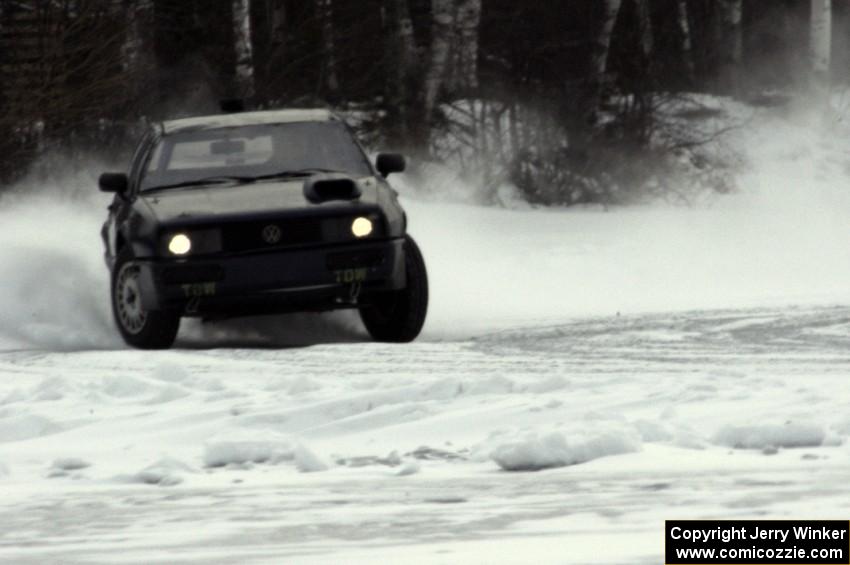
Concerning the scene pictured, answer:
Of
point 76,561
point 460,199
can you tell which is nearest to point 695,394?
point 76,561

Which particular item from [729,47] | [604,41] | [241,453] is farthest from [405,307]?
[729,47]

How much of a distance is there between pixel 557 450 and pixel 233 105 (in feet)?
21.2

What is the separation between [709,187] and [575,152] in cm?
235

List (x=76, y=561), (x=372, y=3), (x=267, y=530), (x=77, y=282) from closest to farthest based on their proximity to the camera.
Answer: (x=76, y=561) < (x=267, y=530) < (x=77, y=282) < (x=372, y=3)

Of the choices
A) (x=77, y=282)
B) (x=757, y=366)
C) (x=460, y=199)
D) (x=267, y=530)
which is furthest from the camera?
(x=460, y=199)

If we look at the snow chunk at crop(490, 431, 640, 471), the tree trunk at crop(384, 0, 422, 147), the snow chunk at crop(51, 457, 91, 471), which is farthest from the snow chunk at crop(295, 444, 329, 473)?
the tree trunk at crop(384, 0, 422, 147)

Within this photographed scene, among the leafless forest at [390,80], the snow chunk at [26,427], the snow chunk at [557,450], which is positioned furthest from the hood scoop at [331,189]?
the leafless forest at [390,80]

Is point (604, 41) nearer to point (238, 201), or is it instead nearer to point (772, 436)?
point (238, 201)

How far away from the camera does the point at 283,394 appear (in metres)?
10.1

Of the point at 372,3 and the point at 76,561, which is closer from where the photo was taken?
the point at 76,561

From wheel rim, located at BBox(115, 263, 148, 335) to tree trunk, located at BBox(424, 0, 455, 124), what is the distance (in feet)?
45.9

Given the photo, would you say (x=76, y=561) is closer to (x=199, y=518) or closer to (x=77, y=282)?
(x=199, y=518)

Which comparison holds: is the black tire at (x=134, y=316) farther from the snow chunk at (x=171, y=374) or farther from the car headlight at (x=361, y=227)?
the snow chunk at (x=171, y=374)

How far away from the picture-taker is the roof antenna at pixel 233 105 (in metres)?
14.0
